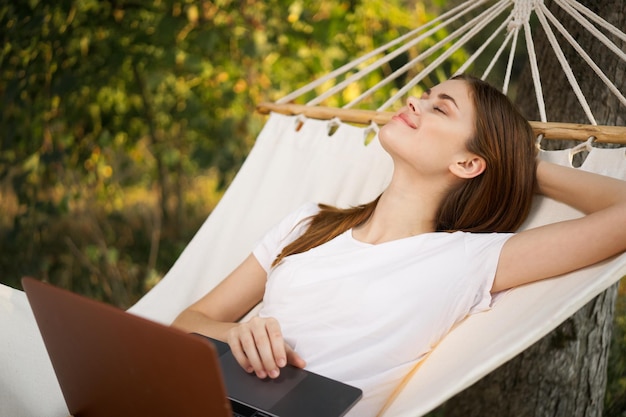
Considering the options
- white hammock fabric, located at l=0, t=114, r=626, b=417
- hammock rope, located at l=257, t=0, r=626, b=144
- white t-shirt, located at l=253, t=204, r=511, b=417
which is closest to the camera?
white hammock fabric, located at l=0, t=114, r=626, b=417

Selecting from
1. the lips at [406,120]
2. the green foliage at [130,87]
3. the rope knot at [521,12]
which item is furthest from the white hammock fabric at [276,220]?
the green foliage at [130,87]

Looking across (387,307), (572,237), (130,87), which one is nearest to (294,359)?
(387,307)

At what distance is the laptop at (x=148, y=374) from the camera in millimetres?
864

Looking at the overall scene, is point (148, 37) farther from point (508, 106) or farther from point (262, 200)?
point (508, 106)

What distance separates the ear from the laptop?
54cm

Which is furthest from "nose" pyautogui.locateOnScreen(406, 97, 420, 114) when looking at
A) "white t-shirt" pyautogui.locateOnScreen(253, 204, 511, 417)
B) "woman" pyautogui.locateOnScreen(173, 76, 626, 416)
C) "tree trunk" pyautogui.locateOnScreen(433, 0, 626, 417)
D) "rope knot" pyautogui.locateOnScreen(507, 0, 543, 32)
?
"tree trunk" pyautogui.locateOnScreen(433, 0, 626, 417)

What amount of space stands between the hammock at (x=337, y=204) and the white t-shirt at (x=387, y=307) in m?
0.04

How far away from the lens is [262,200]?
199 cm

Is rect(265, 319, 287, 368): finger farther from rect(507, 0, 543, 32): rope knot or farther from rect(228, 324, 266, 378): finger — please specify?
rect(507, 0, 543, 32): rope knot

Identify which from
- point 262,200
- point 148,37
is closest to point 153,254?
point 148,37

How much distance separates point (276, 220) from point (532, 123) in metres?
0.75

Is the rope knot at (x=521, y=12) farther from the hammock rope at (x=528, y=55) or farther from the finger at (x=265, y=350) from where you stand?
the finger at (x=265, y=350)

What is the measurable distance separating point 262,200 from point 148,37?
1.37 meters

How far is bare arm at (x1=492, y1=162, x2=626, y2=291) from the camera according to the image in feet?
4.02
